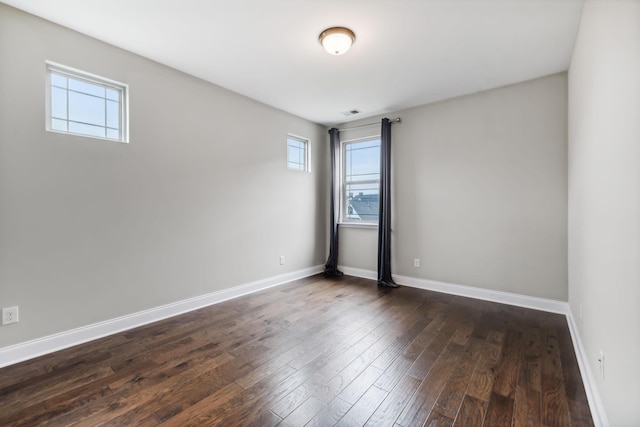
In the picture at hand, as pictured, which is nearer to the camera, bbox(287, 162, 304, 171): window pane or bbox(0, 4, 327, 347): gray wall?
bbox(0, 4, 327, 347): gray wall

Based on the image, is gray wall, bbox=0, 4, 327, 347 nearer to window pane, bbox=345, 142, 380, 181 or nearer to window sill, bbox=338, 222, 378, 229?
window sill, bbox=338, 222, 378, 229

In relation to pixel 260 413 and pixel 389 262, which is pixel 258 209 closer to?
pixel 389 262

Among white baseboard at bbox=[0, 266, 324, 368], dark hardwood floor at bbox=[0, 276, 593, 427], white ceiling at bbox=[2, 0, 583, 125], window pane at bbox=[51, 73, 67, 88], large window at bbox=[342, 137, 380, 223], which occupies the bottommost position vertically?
dark hardwood floor at bbox=[0, 276, 593, 427]

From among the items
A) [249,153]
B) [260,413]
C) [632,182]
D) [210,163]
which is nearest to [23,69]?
[210,163]

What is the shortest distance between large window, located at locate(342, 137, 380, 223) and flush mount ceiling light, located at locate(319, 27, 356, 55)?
2.27 m

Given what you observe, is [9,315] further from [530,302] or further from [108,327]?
[530,302]

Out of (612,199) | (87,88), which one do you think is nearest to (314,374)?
(612,199)

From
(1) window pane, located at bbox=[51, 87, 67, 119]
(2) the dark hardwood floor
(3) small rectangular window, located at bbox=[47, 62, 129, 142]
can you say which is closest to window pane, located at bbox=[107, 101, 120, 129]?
(3) small rectangular window, located at bbox=[47, 62, 129, 142]

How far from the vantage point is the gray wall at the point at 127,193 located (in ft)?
6.89

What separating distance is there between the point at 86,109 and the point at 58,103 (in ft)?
0.59

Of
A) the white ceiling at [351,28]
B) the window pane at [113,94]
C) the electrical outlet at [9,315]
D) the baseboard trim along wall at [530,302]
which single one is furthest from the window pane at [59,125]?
the baseboard trim along wall at [530,302]

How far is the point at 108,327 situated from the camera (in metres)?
2.51

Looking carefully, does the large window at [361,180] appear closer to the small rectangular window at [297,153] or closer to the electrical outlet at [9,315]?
the small rectangular window at [297,153]

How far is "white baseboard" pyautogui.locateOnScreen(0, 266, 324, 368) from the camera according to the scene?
6.83ft
